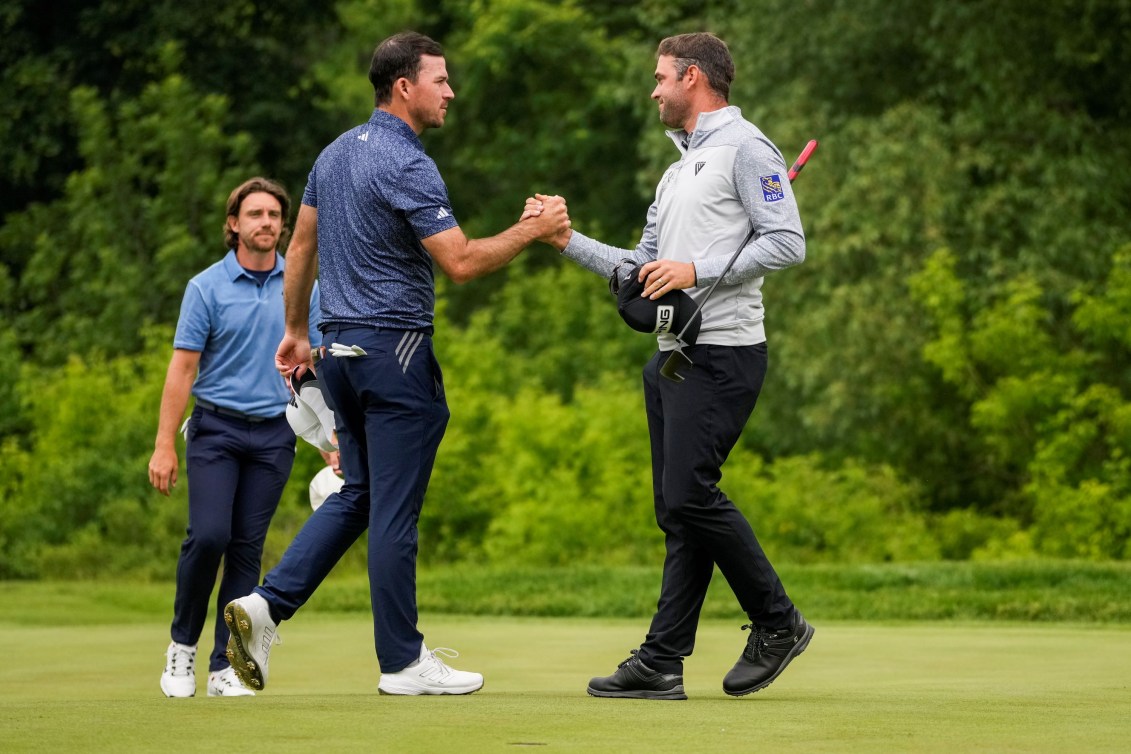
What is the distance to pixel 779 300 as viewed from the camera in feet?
65.5

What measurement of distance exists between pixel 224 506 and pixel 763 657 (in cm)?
209

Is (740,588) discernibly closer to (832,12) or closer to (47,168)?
(832,12)

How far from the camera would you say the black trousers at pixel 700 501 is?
5062 mm

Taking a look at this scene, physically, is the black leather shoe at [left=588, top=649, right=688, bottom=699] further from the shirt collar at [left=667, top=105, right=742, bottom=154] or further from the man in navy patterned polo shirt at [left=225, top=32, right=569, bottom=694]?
the shirt collar at [left=667, top=105, right=742, bottom=154]

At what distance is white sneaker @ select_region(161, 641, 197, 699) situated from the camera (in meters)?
5.85

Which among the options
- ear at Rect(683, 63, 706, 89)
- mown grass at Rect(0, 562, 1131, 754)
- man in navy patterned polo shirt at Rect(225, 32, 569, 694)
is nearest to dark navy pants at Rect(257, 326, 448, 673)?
man in navy patterned polo shirt at Rect(225, 32, 569, 694)

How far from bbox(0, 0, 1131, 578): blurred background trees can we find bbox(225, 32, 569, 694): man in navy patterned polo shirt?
9.02 metres

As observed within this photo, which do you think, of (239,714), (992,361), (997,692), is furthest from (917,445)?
(239,714)

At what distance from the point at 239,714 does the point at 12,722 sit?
21.5 inches

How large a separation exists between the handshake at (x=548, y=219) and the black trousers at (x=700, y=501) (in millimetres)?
490

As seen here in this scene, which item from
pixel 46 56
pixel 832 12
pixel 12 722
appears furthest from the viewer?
pixel 46 56

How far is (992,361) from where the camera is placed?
654 inches

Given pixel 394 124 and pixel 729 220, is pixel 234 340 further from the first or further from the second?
pixel 729 220

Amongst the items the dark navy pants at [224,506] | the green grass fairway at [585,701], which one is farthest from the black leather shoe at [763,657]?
the dark navy pants at [224,506]
